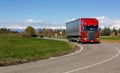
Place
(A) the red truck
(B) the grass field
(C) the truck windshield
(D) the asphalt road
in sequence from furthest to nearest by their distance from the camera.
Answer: (C) the truck windshield, (A) the red truck, (B) the grass field, (D) the asphalt road

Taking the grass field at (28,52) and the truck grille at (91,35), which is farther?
the truck grille at (91,35)

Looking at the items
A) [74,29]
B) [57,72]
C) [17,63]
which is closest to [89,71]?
[57,72]

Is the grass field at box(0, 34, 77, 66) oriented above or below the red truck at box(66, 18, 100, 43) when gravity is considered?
below

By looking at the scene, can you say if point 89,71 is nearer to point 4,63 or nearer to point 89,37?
point 4,63

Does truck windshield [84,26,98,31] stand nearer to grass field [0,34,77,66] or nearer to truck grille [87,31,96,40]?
truck grille [87,31,96,40]

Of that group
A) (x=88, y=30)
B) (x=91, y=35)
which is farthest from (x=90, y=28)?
(x=91, y=35)

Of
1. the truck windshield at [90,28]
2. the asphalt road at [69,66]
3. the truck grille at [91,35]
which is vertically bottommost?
the asphalt road at [69,66]

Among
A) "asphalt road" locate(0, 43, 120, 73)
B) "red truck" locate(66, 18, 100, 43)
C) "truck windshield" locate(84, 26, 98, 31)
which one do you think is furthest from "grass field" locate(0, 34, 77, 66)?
"truck windshield" locate(84, 26, 98, 31)

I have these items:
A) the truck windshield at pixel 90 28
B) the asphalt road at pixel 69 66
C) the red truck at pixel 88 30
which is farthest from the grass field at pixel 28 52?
the truck windshield at pixel 90 28

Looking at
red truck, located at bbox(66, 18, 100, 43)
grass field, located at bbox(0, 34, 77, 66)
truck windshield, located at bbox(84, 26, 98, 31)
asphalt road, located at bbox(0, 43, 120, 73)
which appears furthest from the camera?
truck windshield, located at bbox(84, 26, 98, 31)

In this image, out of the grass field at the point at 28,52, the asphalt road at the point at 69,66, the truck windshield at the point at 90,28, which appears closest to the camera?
the asphalt road at the point at 69,66

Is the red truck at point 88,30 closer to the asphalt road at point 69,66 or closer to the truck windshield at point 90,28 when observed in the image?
the truck windshield at point 90,28

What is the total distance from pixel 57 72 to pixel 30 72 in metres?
1.22

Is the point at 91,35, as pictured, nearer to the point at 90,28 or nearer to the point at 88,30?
the point at 88,30
